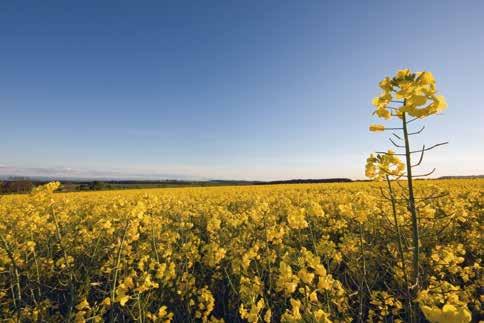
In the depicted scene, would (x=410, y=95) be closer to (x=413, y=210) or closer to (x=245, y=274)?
(x=413, y=210)

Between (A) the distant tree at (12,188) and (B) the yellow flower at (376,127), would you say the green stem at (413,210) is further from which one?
(A) the distant tree at (12,188)

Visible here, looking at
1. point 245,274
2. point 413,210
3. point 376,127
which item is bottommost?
point 245,274

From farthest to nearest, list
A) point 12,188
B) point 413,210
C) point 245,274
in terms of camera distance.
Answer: point 12,188
point 245,274
point 413,210

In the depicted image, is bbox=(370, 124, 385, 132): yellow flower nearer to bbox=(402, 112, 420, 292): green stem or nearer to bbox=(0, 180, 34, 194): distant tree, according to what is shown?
bbox=(402, 112, 420, 292): green stem

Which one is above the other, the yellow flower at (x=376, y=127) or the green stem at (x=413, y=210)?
the yellow flower at (x=376, y=127)

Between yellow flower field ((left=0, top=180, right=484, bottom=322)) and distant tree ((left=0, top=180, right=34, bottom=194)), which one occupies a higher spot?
distant tree ((left=0, top=180, right=34, bottom=194))

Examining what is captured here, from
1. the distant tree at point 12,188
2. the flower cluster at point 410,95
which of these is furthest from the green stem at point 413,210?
the distant tree at point 12,188

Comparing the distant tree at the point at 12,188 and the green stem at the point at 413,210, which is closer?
the green stem at the point at 413,210

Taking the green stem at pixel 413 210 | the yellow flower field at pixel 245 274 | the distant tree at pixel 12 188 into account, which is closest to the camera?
the green stem at pixel 413 210

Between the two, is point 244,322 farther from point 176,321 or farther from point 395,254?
point 395,254

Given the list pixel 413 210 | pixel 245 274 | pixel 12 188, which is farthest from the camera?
pixel 12 188

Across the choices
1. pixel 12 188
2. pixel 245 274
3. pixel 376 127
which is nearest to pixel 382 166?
pixel 376 127

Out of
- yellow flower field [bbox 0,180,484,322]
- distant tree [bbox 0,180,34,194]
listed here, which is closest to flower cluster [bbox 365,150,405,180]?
yellow flower field [bbox 0,180,484,322]

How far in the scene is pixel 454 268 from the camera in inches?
122
